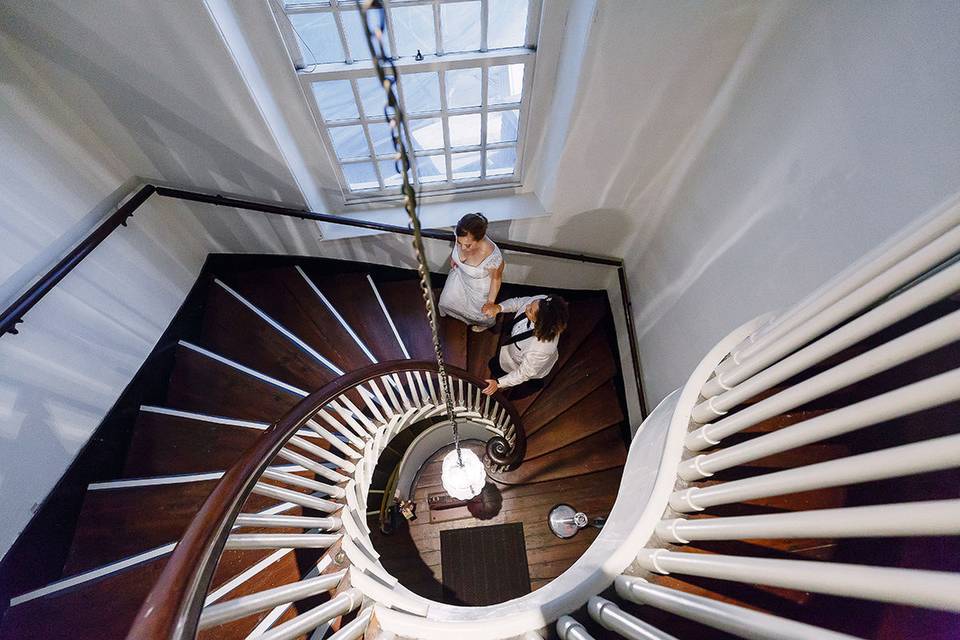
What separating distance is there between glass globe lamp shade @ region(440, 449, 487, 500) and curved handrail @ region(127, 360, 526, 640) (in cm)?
130

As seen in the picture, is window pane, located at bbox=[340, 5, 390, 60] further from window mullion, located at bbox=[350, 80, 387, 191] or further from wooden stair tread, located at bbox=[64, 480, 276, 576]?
wooden stair tread, located at bbox=[64, 480, 276, 576]

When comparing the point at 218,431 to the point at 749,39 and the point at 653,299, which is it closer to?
the point at 653,299

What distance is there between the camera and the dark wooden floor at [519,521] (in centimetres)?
402

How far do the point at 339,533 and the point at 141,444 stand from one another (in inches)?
62.0

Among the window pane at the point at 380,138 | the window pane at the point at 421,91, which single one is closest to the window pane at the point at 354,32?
the window pane at the point at 421,91

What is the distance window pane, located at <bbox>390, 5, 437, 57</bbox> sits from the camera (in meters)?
2.30

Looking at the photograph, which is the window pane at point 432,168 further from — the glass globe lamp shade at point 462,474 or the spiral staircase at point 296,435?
the glass globe lamp shade at point 462,474

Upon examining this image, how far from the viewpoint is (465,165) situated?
333cm

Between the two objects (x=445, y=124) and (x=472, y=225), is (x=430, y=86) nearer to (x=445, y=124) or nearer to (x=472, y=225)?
(x=445, y=124)

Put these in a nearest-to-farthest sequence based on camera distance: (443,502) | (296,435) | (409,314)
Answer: (296,435) < (409,314) < (443,502)

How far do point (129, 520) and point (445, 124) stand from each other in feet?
9.56

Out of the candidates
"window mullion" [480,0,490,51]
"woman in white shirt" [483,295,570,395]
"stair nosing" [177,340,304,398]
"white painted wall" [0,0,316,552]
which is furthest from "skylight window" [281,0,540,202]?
"stair nosing" [177,340,304,398]

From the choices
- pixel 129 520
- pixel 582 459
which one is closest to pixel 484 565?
pixel 582 459

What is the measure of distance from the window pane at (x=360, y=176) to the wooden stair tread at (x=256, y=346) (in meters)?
1.28
